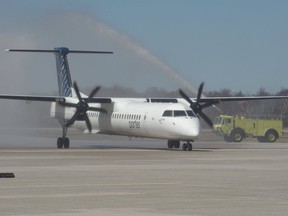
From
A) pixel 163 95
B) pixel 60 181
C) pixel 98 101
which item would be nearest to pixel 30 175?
pixel 60 181

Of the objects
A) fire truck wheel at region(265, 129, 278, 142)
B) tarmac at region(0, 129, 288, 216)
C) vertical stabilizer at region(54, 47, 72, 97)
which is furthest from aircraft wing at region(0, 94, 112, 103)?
fire truck wheel at region(265, 129, 278, 142)

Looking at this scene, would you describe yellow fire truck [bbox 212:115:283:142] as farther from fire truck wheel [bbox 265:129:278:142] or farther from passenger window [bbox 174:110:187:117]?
passenger window [bbox 174:110:187:117]

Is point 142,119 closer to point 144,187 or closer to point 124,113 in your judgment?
point 124,113

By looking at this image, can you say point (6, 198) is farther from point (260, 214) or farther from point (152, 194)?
point (260, 214)

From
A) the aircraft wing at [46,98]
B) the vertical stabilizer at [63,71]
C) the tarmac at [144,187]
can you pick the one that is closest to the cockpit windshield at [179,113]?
the aircraft wing at [46,98]

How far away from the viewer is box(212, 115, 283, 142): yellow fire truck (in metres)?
70.2

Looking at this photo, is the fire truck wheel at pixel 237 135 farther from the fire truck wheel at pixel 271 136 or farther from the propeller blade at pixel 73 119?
the propeller blade at pixel 73 119

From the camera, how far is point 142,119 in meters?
49.2

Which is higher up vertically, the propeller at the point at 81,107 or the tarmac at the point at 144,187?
the propeller at the point at 81,107

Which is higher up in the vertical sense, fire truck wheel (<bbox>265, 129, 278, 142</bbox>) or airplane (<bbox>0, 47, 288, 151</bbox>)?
airplane (<bbox>0, 47, 288, 151</bbox>)

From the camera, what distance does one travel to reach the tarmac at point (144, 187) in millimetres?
17469

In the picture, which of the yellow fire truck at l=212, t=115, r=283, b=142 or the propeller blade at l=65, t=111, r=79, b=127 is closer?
the propeller blade at l=65, t=111, r=79, b=127

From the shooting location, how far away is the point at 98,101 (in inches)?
2037

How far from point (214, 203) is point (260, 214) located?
215 cm
